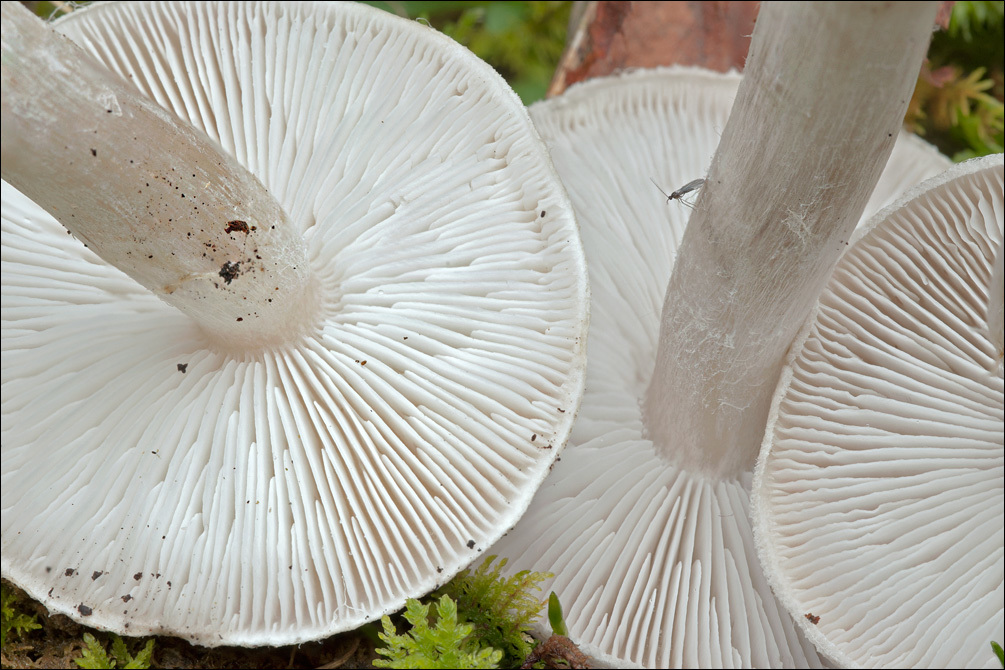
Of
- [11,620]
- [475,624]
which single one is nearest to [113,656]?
[11,620]

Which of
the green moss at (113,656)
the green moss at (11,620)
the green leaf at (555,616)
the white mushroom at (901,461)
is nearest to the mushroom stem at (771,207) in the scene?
the white mushroom at (901,461)

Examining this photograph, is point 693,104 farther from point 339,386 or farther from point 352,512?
point 352,512

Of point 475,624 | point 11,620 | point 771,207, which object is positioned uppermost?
point 771,207

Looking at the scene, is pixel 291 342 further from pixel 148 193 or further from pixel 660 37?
pixel 660 37

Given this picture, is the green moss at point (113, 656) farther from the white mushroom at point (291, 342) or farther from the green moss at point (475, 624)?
the green moss at point (475, 624)

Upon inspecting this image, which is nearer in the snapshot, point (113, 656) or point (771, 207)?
point (771, 207)

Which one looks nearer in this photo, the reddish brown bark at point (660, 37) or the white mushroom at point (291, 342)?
the white mushroom at point (291, 342)
